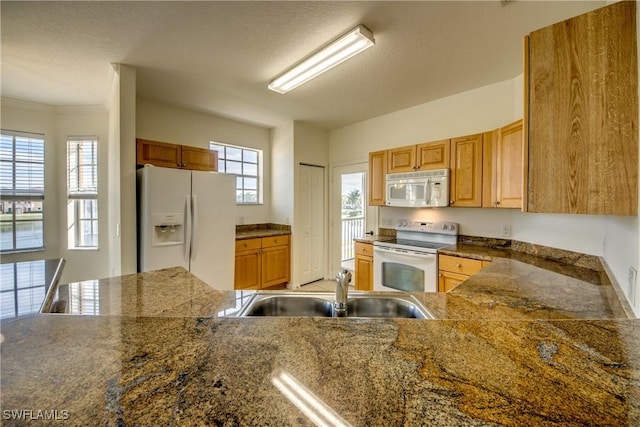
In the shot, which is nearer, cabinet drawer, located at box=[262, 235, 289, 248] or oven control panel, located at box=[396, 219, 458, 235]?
oven control panel, located at box=[396, 219, 458, 235]

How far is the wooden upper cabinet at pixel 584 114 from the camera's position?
39.5 inches

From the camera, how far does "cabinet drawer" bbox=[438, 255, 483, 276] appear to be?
2.45 m

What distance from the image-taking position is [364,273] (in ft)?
11.3

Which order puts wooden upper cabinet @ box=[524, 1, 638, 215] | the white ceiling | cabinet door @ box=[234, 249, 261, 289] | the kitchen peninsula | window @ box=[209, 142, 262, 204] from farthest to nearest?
window @ box=[209, 142, 262, 204] < cabinet door @ box=[234, 249, 261, 289] < the white ceiling < wooden upper cabinet @ box=[524, 1, 638, 215] < the kitchen peninsula

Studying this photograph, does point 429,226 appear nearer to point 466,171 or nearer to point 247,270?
point 466,171

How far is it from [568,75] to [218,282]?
330 centimetres

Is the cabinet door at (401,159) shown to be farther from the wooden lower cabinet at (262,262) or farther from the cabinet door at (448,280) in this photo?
the wooden lower cabinet at (262,262)

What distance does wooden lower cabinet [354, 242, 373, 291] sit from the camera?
3.37 m

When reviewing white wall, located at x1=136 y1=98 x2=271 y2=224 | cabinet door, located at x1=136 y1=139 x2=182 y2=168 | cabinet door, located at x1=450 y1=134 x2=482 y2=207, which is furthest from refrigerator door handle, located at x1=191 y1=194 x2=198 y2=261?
cabinet door, located at x1=450 y1=134 x2=482 y2=207

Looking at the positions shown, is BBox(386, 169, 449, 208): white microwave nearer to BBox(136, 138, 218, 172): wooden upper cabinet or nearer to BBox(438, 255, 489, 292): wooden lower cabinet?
BBox(438, 255, 489, 292): wooden lower cabinet

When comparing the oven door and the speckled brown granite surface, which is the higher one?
the speckled brown granite surface

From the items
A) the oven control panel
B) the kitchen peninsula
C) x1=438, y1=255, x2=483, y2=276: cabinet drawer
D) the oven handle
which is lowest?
x1=438, y1=255, x2=483, y2=276: cabinet drawer

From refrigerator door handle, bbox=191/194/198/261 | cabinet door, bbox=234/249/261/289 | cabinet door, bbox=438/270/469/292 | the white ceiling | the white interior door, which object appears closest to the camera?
the white ceiling

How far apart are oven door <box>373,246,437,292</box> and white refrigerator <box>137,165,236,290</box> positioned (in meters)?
1.80
